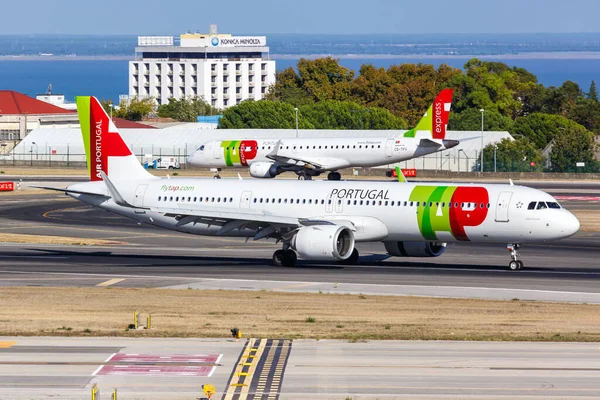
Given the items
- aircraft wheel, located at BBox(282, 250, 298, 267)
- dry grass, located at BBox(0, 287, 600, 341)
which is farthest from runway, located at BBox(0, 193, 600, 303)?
dry grass, located at BBox(0, 287, 600, 341)

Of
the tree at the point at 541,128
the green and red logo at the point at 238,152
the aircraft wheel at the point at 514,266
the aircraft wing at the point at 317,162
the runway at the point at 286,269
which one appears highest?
the tree at the point at 541,128

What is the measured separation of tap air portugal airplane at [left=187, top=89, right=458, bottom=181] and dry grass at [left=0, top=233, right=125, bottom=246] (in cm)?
3563

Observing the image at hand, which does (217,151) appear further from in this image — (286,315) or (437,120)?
(286,315)

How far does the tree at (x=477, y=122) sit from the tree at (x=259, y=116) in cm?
2067

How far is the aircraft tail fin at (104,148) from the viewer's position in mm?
53812

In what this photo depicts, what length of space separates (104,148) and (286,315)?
871 inches

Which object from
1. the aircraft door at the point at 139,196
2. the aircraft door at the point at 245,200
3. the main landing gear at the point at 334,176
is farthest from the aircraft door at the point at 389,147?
the aircraft door at the point at 245,200

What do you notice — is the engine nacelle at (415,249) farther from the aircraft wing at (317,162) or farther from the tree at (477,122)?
the tree at (477,122)

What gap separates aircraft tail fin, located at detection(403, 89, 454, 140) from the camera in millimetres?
94938

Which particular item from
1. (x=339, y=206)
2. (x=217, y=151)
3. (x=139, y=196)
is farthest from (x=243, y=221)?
(x=217, y=151)

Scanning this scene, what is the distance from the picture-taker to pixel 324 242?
151 ft

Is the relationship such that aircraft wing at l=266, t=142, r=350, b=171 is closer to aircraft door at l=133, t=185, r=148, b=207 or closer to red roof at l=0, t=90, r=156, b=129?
aircraft door at l=133, t=185, r=148, b=207

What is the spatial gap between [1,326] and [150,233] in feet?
108

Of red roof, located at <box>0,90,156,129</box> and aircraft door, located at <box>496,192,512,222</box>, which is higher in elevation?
red roof, located at <box>0,90,156,129</box>
